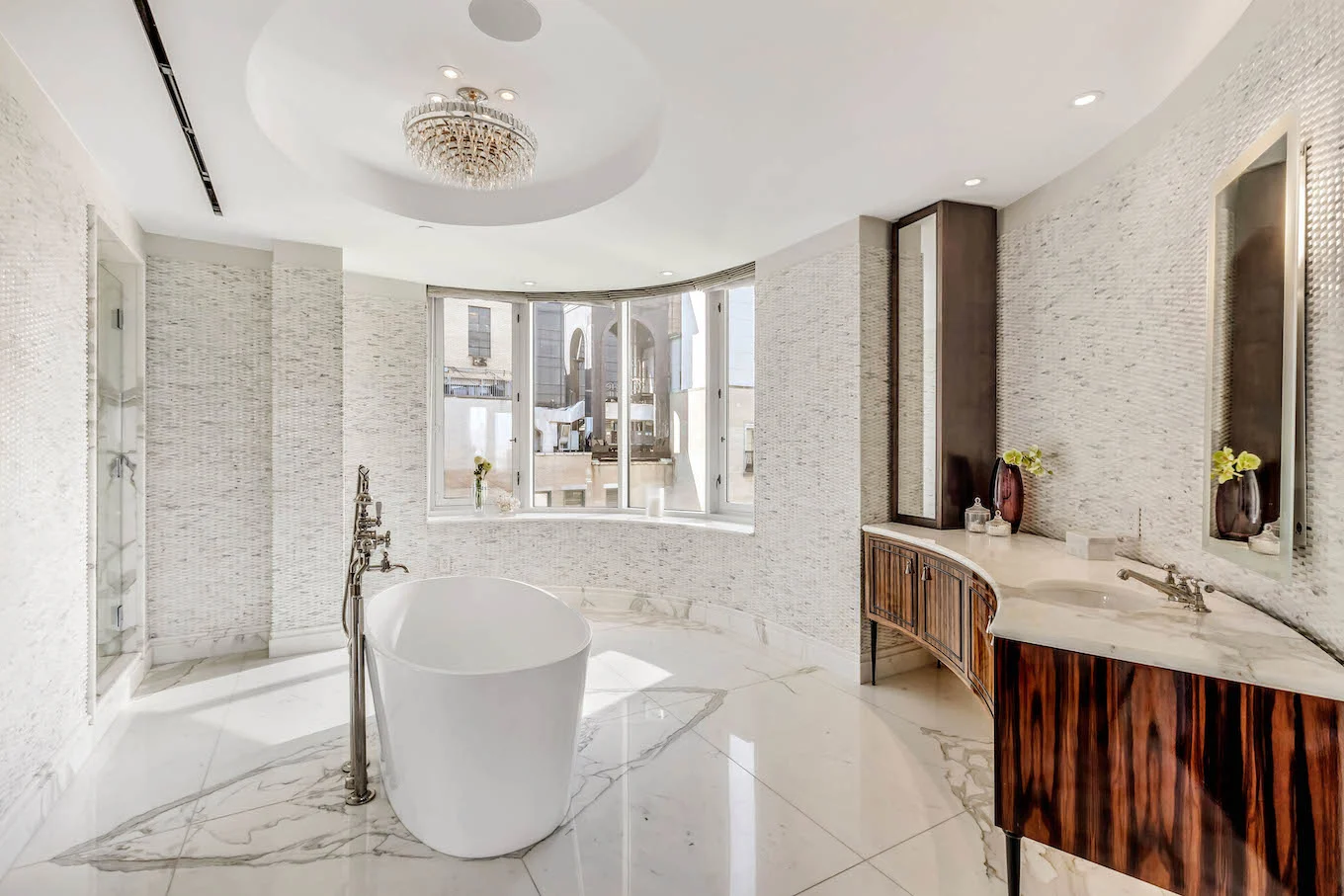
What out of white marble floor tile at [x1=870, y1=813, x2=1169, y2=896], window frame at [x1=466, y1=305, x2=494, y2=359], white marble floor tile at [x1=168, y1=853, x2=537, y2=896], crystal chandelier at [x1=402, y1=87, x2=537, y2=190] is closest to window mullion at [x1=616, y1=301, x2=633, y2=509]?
window frame at [x1=466, y1=305, x2=494, y2=359]

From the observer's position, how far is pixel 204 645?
353 cm

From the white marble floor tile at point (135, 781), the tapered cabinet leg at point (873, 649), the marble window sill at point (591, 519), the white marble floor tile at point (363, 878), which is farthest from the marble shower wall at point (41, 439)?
the tapered cabinet leg at point (873, 649)

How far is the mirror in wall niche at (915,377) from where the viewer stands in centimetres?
312

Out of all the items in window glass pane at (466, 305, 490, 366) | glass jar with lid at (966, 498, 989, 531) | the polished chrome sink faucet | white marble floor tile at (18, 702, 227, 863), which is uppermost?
window glass pane at (466, 305, 490, 366)

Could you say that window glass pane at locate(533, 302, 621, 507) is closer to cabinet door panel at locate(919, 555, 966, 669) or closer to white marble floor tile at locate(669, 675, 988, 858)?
white marble floor tile at locate(669, 675, 988, 858)

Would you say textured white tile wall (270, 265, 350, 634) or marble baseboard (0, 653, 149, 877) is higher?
textured white tile wall (270, 265, 350, 634)

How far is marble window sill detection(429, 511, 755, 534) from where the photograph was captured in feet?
14.2

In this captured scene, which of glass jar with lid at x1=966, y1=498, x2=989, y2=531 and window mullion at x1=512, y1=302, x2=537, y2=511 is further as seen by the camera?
window mullion at x1=512, y1=302, x2=537, y2=511

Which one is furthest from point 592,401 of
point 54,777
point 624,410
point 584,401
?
point 54,777

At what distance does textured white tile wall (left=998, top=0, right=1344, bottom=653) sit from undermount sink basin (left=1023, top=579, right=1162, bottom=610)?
27 centimetres

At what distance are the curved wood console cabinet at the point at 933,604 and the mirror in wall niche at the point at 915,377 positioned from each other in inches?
14.0

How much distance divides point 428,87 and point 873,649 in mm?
3117

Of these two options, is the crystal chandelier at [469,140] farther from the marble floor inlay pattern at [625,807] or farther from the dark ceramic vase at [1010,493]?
the dark ceramic vase at [1010,493]

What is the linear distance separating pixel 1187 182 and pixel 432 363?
4.34 meters
